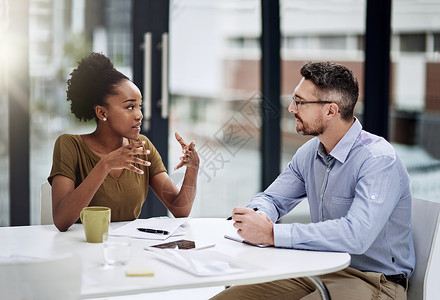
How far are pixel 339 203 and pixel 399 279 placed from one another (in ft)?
1.08

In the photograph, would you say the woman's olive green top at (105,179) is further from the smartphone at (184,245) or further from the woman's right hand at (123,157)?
the smartphone at (184,245)

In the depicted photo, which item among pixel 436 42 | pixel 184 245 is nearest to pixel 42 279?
pixel 184 245

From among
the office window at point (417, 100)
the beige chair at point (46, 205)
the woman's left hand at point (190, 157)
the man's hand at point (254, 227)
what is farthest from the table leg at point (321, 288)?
the office window at point (417, 100)

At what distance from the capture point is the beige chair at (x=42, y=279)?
1432mm

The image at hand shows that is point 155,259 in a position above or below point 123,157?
below

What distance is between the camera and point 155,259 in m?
1.83

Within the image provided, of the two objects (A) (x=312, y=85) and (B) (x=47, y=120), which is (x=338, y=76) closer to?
(A) (x=312, y=85)

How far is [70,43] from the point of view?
3682 mm

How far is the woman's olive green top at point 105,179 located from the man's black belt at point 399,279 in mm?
975

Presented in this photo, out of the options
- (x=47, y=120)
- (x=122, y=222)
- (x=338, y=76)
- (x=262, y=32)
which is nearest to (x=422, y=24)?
(x=262, y=32)

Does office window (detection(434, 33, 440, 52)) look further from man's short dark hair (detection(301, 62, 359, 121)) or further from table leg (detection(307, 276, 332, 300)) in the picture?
table leg (detection(307, 276, 332, 300))

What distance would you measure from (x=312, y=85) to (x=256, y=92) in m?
1.85

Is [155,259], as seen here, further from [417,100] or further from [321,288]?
[417,100]

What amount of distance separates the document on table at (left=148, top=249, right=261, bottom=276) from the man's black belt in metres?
0.66
